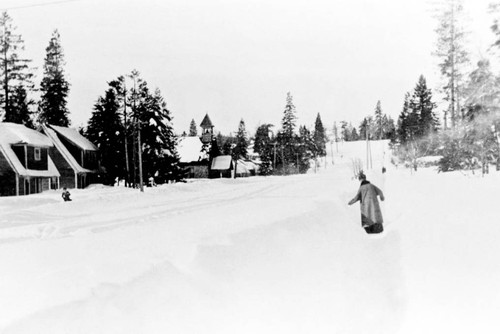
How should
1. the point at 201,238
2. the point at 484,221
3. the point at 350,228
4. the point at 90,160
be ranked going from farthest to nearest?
Answer: the point at 90,160
the point at 350,228
the point at 484,221
the point at 201,238

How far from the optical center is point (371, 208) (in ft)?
37.1

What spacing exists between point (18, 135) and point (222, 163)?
Result: 33.0 metres

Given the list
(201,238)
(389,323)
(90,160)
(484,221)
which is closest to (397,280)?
(389,323)

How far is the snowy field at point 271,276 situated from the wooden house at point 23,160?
1952 cm

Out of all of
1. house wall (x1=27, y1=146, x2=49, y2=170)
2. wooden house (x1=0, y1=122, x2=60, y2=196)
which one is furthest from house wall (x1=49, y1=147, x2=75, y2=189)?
house wall (x1=27, y1=146, x2=49, y2=170)

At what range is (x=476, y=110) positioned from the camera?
1556 centimetres

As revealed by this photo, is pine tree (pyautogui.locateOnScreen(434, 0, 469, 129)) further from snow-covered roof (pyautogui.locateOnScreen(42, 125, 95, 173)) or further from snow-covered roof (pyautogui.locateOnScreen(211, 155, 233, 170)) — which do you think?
snow-covered roof (pyautogui.locateOnScreen(211, 155, 233, 170))

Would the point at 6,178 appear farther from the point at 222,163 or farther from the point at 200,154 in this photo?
Answer: the point at 222,163

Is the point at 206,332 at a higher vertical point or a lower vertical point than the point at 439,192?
lower

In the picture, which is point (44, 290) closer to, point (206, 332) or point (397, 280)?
point (206, 332)

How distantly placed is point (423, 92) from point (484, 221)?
4.08 meters

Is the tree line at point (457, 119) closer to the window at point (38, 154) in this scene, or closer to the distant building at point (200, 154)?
the window at point (38, 154)

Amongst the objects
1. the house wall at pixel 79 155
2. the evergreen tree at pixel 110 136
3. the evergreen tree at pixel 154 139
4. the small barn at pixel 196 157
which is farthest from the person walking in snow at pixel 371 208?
the small barn at pixel 196 157

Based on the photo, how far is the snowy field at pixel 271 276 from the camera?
5390mm
